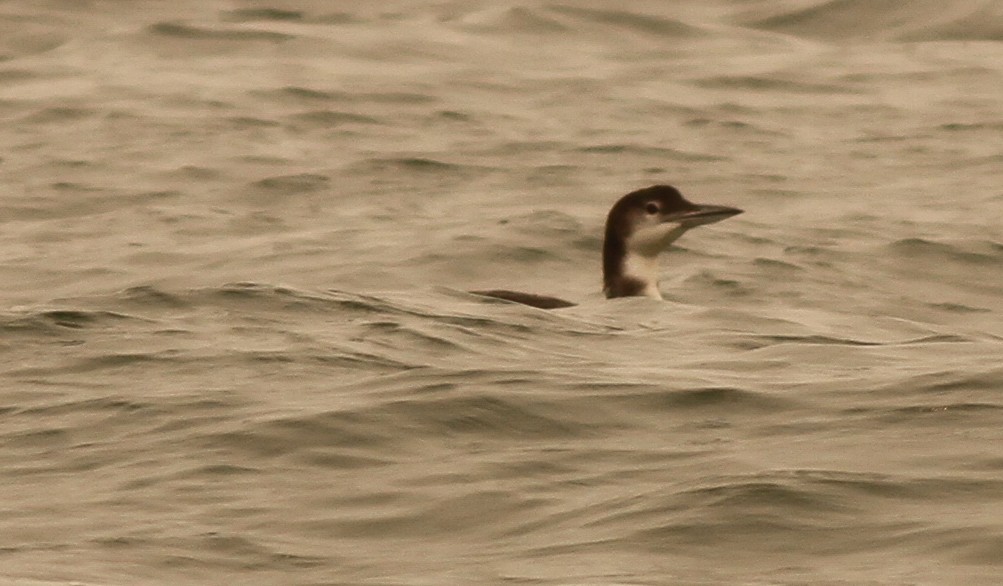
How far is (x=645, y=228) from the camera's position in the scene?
13617 millimetres

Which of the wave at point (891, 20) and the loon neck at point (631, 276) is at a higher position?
the wave at point (891, 20)

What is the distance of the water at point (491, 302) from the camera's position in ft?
21.7

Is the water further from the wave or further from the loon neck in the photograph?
the loon neck

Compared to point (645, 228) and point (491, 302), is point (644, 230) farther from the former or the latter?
point (491, 302)

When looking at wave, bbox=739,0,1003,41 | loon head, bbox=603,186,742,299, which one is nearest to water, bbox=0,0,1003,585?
wave, bbox=739,0,1003,41

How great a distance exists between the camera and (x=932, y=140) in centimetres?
1861

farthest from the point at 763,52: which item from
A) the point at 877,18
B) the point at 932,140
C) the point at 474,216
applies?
the point at 474,216

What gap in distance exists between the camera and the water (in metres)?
6.61

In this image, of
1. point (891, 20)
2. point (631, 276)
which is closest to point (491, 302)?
point (631, 276)

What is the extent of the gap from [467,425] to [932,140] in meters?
11.1

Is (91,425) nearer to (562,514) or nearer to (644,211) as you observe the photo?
(562,514)

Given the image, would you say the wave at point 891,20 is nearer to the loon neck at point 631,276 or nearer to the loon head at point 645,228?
the loon head at point 645,228

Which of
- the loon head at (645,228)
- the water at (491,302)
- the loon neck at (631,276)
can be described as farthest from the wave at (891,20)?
the loon neck at (631,276)

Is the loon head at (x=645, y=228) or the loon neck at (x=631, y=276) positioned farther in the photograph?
the loon head at (x=645, y=228)
